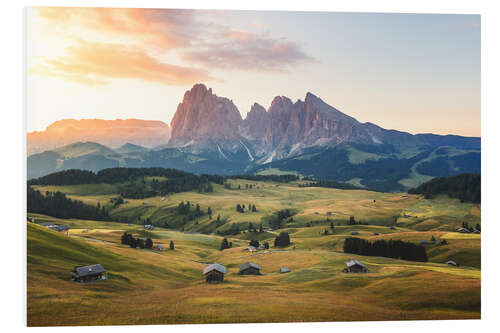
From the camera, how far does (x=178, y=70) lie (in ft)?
216

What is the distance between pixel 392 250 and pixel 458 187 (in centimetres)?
11259

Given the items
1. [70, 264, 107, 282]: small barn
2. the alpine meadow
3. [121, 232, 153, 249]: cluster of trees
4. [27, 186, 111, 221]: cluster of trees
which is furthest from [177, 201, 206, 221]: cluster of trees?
[70, 264, 107, 282]: small barn

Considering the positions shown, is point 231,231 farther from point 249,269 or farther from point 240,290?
point 240,290

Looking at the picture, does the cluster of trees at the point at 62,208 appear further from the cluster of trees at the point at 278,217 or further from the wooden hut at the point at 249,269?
the wooden hut at the point at 249,269

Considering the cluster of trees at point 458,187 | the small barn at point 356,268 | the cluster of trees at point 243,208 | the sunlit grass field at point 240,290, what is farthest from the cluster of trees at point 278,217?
the small barn at point 356,268

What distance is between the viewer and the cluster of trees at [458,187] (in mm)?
146163


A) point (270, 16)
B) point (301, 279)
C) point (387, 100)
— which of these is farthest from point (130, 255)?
point (387, 100)

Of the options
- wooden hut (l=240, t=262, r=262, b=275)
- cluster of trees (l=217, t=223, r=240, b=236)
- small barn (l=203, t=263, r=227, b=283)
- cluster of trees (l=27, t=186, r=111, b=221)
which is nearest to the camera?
small barn (l=203, t=263, r=227, b=283)

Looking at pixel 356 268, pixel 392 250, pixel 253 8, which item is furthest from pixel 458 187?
pixel 253 8

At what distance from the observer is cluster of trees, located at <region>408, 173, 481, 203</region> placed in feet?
480

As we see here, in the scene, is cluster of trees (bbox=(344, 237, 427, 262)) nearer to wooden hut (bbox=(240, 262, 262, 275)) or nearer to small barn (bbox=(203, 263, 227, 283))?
wooden hut (bbox=(240, 262, 262, 275))

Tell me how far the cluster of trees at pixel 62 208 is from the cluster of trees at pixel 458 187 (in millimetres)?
175882

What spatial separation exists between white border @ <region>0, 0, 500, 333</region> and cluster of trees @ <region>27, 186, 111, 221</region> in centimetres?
13118

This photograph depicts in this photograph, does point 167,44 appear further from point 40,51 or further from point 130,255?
point 130,255
